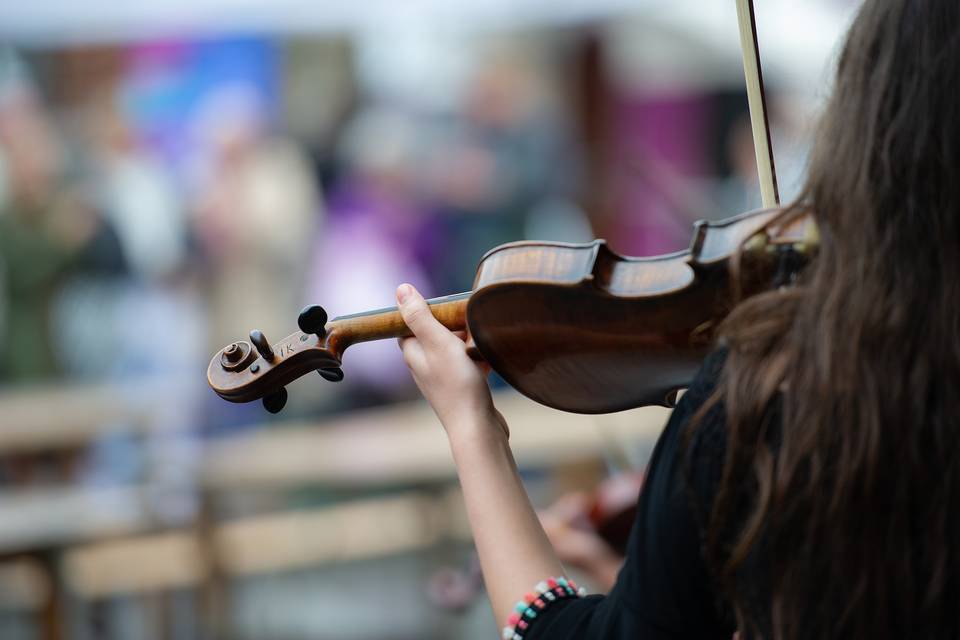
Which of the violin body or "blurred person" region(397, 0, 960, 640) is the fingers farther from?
"blurred person" region(397, 0, 960, 640)

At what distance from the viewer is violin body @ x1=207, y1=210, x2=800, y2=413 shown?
117 centimetres

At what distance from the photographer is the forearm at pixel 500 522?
1163mm

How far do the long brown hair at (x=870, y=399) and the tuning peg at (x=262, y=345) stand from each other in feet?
1.98

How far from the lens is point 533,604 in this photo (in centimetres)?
114

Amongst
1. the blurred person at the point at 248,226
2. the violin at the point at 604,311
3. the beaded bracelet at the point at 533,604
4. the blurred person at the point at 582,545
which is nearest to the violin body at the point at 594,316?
the violin at the point at 604,311

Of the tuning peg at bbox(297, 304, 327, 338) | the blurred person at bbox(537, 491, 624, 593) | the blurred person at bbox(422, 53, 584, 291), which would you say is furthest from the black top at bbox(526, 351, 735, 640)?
the blurred person at bbox(422, 53, 584, 291)

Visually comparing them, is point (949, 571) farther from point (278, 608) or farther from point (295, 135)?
point (295, 135)

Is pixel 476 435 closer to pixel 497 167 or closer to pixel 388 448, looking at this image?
pixel 388 448

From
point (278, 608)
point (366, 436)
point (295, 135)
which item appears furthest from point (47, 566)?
point (295, 135)

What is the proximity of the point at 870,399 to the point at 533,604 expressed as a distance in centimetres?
36

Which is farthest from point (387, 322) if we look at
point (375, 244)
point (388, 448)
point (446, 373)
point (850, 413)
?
point (375, 244)

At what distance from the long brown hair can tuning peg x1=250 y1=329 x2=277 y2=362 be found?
1.98 ft

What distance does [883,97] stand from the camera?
100 cm

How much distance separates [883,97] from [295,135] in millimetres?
5296
